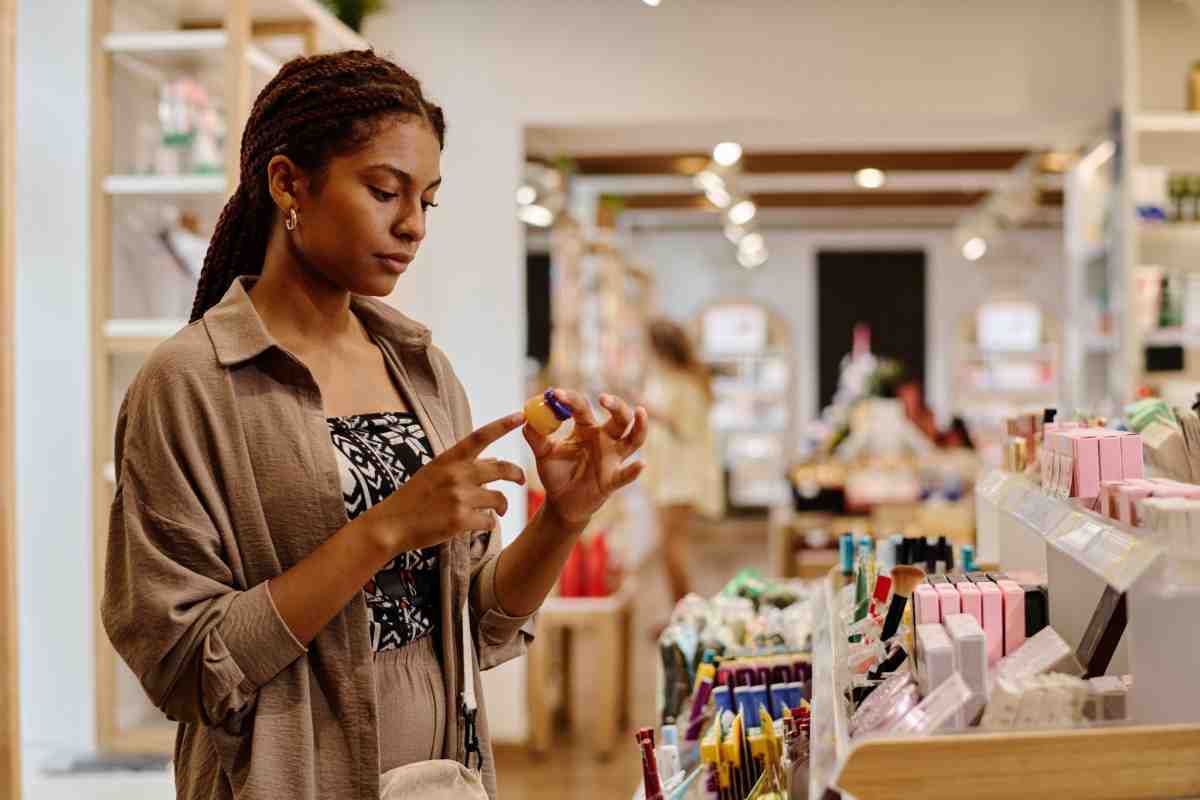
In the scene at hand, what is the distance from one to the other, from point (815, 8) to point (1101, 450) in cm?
423

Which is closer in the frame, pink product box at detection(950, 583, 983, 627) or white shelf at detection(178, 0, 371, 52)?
pink product box at detection(950, 583, 983, 627)

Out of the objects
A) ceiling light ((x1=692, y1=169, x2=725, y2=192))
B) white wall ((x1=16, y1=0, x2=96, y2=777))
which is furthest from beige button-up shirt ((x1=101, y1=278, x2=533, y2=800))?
→ ceiling light ((x1=692, y1=169, x2=725, y2=192))

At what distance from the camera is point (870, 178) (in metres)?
10.1

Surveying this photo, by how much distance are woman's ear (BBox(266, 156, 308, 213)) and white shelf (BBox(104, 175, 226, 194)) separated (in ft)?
7.00

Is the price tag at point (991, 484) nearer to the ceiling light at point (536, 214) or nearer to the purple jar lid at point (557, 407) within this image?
the purple jar lid at point (557, 407)

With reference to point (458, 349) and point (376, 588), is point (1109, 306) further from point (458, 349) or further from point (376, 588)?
point (376, 588)

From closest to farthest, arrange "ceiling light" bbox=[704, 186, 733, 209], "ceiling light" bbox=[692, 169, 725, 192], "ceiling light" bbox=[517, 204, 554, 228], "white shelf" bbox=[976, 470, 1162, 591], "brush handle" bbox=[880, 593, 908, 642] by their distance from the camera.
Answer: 1. "white shelf" bbox=[976, 470, 1162, 591]
2. "brush handle" bbox=[880, 593, 908, 642]
3. "ceiling light" bbox=[692, 169, 725, 192]
4. "ceiling light" bbox=[704, 186, 733, 209]
5. "ceiling light" bbox=[517, 204, 554, 228]

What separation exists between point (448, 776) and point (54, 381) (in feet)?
8.35

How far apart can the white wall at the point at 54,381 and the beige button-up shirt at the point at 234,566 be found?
2.28 meters

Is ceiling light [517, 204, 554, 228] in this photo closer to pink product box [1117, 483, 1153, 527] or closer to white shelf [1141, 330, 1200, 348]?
white shelf [1141, 330, 1200, 348]

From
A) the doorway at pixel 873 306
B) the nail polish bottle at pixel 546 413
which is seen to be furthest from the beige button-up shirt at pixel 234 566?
the doorway at pixel 873 306

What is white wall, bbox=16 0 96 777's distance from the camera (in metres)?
3.62

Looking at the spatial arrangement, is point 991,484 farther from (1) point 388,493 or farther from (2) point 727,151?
(2) point 727,151

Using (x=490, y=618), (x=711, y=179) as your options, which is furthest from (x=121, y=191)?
(x=711, y=179)
